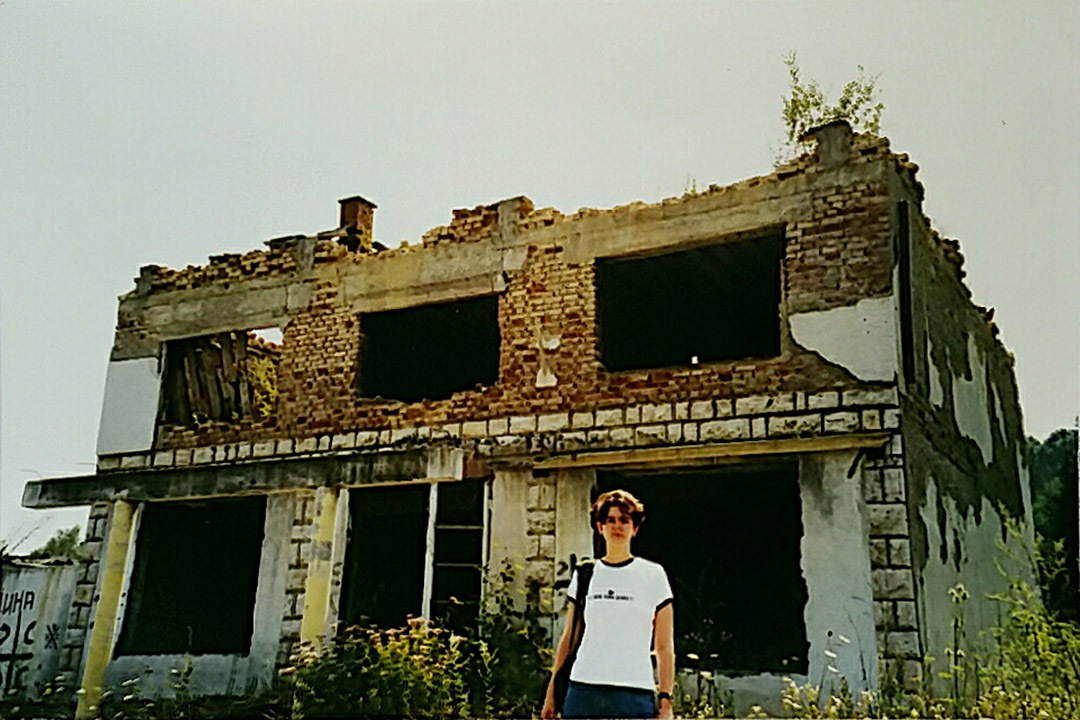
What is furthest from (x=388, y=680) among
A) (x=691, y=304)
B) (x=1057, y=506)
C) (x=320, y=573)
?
(x=1057, y=506)

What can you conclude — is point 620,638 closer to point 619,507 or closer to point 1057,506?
point 619,507

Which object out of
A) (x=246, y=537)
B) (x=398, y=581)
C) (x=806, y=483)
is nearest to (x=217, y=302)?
(x=246, y=537)

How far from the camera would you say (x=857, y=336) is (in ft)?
31.7

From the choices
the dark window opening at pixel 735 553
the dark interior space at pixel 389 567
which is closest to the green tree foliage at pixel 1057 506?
the dark window opening at pixel 735 553

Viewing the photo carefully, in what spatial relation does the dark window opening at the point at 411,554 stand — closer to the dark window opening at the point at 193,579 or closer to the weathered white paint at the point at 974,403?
the dark window opening at the point at 193,579

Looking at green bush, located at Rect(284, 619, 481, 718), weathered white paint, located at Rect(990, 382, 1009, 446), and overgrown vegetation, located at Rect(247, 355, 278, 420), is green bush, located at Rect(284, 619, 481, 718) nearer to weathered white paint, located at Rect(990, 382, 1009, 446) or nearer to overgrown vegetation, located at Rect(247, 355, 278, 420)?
overgrown vegetation, located at Rect(247, 355, 278, 420)

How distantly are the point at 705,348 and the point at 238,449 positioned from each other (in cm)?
654

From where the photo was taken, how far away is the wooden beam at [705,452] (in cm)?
915

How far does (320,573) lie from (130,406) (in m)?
5.10

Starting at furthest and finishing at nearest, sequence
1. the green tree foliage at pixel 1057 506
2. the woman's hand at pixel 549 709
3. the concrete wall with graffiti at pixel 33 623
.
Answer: the concrete wall with graffiti at pixel 33 623 < the green tree foliage at pixel 1057 506 < the woman's hand at pixel 549 709

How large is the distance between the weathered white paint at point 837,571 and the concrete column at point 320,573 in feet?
16.1

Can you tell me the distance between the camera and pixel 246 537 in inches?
585

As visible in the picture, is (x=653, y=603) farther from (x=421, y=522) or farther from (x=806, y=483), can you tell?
(x=421, y=522)

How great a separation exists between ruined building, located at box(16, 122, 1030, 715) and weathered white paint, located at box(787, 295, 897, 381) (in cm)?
2
